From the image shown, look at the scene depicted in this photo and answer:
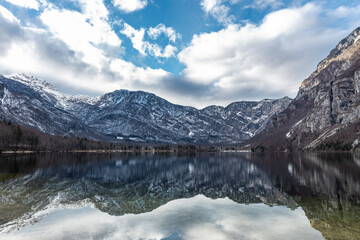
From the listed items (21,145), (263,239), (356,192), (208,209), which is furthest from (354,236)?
(21,145)

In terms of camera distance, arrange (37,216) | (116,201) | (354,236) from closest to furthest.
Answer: (354,236)
(37,216)
(116,201)

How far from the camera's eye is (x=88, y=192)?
40312 millimetres

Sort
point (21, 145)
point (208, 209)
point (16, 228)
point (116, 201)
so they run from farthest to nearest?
point (21, 145) < point (116, 201) < point (208, 209) < point (16, 228)

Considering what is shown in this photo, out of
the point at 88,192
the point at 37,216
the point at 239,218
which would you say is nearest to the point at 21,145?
the point at 88,192

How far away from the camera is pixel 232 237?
19.4 metres

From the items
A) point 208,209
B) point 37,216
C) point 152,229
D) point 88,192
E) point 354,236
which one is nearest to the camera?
point 354,236

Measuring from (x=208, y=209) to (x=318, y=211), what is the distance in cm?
1248

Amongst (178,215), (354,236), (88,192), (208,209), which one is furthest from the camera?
(88,192)

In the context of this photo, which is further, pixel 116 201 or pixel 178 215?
pixel 116 201

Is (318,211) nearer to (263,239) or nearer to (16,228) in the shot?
(263,239)

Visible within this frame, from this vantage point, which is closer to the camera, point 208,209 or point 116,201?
point 208,209

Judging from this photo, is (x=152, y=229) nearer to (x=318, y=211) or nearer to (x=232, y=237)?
(x=232, y=237)

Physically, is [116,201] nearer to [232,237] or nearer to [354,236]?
[232,237]

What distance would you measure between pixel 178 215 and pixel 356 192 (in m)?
28.0
